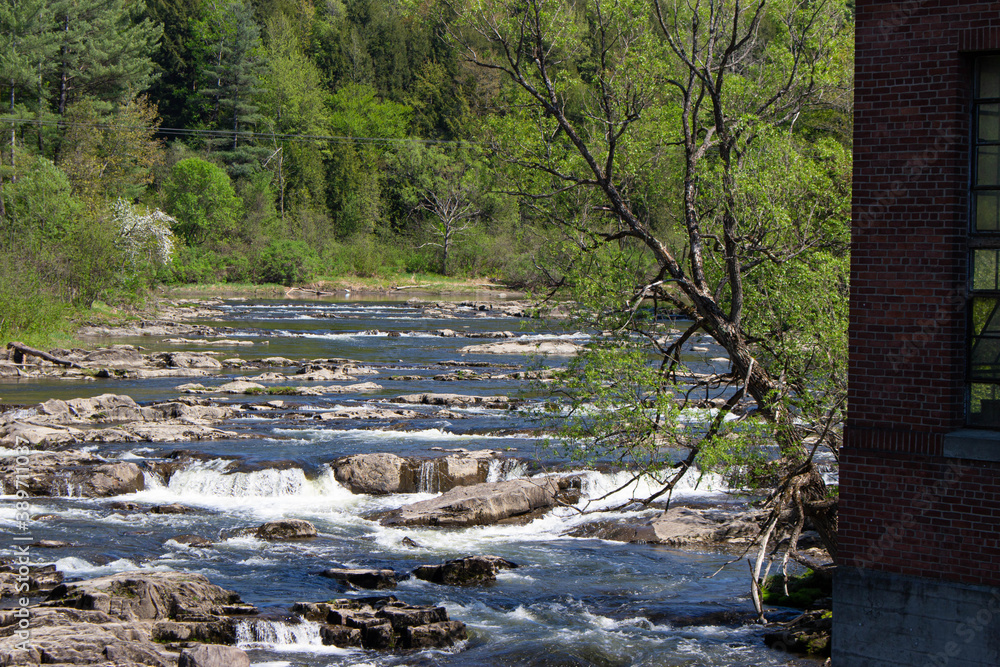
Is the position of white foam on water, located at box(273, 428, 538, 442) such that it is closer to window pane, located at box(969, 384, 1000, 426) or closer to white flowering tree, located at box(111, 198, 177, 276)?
window pane, located at box(969, 384, 1000, 426)

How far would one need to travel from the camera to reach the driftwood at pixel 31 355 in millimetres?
31781

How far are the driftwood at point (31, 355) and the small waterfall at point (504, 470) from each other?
17.7m

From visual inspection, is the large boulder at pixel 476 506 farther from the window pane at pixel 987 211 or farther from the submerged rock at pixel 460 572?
the window pane at pixel 987 211

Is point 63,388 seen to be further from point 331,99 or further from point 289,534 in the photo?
point 331,99

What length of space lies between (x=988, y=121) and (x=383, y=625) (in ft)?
28.5

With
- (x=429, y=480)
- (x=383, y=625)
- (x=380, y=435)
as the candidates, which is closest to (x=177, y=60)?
(x=380, y=435)

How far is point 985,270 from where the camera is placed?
8.70 m

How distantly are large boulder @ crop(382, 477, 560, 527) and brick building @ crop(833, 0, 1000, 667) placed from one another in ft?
31.0

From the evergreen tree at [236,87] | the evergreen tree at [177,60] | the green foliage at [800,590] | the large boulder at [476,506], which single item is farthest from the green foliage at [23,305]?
the evergreen tree at [177,60]

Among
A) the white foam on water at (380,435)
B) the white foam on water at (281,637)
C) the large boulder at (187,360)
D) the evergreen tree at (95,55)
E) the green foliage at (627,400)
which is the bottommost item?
the white foam on water at (281,637)

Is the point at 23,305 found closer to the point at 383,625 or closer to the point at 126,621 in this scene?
the point at 126,621

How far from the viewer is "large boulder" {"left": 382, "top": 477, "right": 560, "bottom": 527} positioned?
699 inches

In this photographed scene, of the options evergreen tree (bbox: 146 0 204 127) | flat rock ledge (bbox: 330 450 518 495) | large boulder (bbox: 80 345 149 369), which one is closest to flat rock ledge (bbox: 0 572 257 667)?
flat rock ledge (bbox: 330 450 518 495)

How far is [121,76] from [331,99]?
27.8 m
